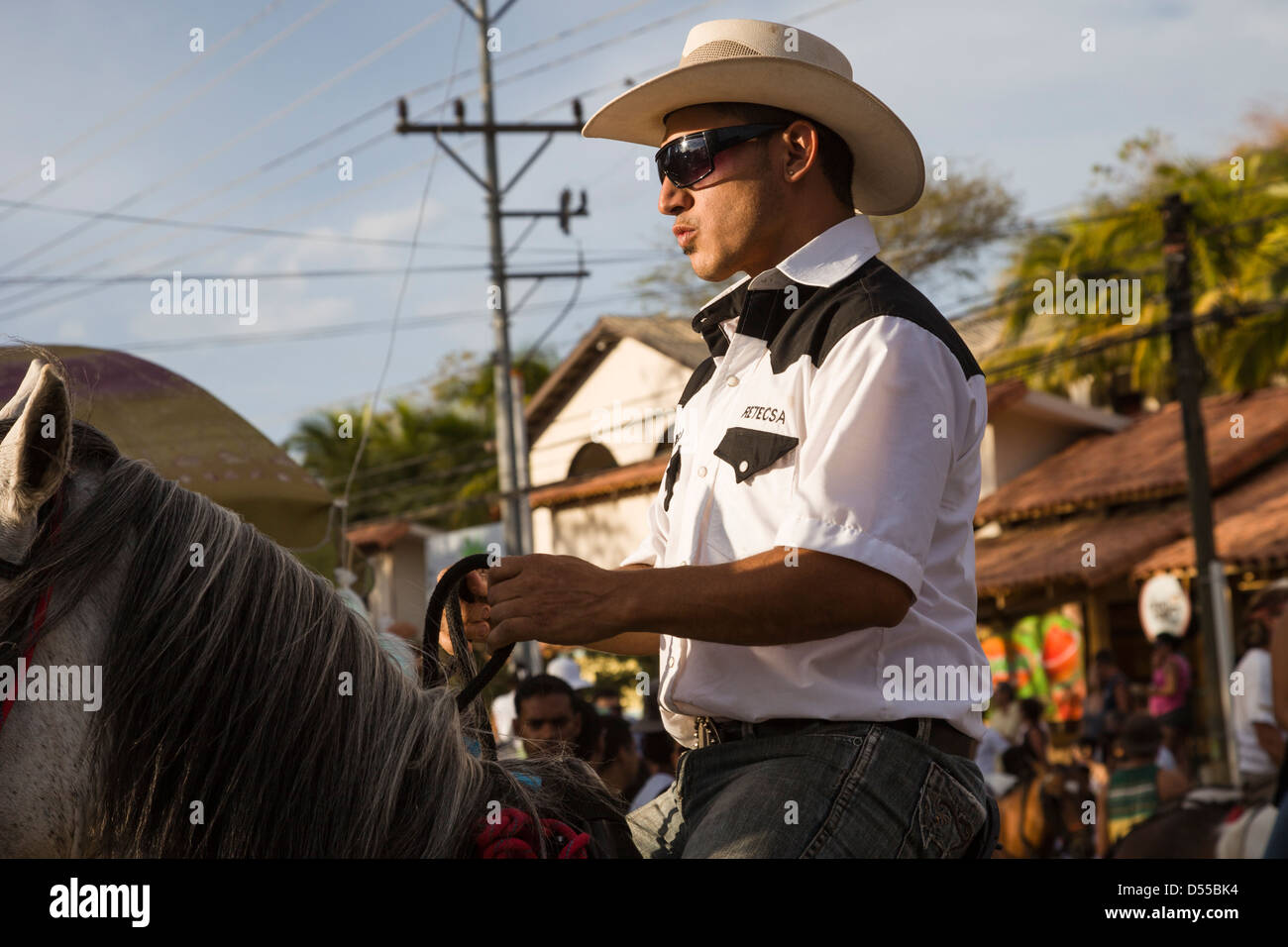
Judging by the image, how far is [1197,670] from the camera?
1909cm

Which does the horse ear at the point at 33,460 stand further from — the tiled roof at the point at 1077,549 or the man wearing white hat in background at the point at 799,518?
the tiled roof at the point at 1077,549

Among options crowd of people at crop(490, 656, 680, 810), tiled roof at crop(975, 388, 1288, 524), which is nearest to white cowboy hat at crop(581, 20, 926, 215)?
crowd of people at crop(490, 656, 680, 810)

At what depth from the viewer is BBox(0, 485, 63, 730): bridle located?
179cm

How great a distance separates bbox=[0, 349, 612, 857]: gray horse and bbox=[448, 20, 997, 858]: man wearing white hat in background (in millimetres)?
272

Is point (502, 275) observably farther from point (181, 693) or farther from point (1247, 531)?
point (181, 693)

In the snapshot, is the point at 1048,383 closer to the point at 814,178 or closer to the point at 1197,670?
the point at 1197,670

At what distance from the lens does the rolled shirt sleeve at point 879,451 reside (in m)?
2.06

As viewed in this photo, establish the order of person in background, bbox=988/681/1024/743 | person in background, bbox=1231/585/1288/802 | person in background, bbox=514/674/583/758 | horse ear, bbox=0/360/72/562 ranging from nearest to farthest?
horse ear, bbox=0/360/72/562 → person in background, bbox=514/674/583/758 → person in background, bbox=1231/585/1288/802 → person in background, bbox=988/681/1024/743

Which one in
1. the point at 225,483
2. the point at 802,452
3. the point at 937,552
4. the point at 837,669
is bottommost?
the point at 837,669

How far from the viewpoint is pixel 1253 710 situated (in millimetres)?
8594

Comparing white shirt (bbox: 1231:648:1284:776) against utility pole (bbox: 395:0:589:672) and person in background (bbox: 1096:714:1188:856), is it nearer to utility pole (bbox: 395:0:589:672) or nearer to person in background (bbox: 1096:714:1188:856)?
person in background (bbox: 1096:714:1188:856)

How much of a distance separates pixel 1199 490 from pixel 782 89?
1489cm

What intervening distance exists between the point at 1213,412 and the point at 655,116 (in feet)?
72.5

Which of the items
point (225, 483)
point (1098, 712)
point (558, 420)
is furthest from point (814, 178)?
point (558, 420)
